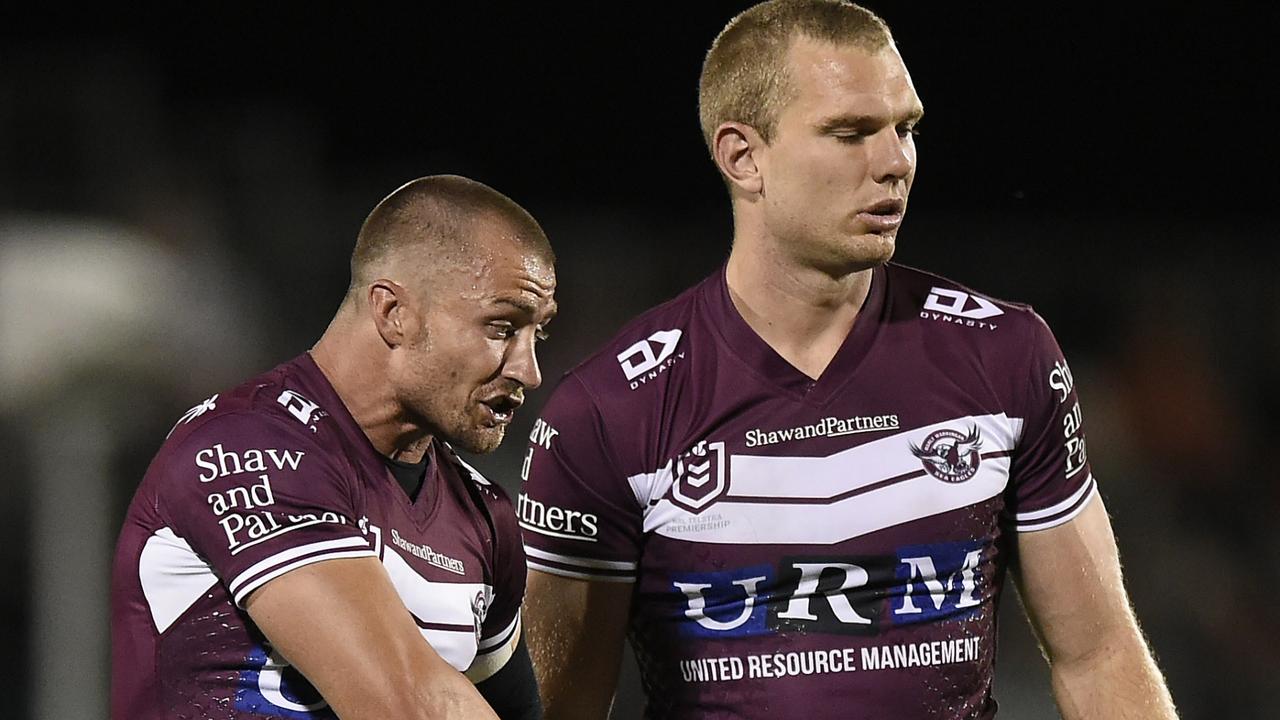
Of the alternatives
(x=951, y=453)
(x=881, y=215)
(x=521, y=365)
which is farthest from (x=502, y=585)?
(x=881, y=215)

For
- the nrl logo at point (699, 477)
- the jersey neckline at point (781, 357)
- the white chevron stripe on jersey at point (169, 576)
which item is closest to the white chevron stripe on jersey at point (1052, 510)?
the jersey neckline at point (781, 357)

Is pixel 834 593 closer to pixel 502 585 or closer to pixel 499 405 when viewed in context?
pixel 502 585

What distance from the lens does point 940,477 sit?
3.29 meters

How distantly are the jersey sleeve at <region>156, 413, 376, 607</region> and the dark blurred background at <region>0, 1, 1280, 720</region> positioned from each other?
3123 mm

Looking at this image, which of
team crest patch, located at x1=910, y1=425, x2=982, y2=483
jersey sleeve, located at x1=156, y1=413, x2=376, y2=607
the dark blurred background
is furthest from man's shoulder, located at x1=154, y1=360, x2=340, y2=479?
the dark blurred background

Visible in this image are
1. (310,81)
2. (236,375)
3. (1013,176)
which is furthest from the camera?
(1013,176)

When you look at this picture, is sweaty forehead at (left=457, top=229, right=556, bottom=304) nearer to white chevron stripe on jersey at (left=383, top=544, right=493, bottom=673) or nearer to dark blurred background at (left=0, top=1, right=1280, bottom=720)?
white chevron stripe on jersey at (left=383, top=544, right=493, bottom=673)

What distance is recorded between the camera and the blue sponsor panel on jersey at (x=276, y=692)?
2.71 m

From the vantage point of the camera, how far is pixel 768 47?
131 inches

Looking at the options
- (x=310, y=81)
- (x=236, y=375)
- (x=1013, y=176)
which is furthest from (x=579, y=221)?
(x=1013, y=176)

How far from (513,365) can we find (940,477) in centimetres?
91

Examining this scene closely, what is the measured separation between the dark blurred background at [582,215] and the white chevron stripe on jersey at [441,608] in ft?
9.60

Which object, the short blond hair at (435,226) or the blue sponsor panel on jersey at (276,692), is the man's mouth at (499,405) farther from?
the blue sponsor panel on jersey at (276,692)

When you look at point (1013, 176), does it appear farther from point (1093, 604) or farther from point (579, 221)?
point (1093, 604)
